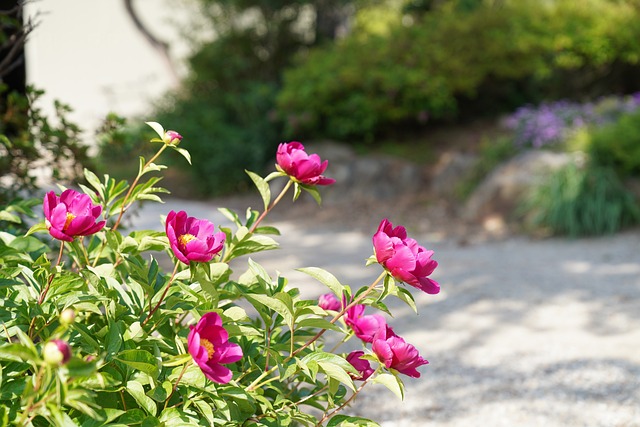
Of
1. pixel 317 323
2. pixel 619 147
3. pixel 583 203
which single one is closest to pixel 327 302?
pixel 317 323

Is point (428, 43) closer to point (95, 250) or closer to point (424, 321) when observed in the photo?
point (424, 321)

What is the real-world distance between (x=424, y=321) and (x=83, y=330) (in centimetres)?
274

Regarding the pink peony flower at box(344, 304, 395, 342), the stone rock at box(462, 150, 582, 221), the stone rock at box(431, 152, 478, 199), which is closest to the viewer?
the pink peony flower at box(344, 304, 395, 342)

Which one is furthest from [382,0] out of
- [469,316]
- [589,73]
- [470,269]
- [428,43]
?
[469,316]

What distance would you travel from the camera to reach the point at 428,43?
7.78m

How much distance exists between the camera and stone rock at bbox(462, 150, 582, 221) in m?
6.21

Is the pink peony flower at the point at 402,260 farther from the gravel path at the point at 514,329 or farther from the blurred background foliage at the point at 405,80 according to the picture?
the blurred background foliage at the point at 405,80

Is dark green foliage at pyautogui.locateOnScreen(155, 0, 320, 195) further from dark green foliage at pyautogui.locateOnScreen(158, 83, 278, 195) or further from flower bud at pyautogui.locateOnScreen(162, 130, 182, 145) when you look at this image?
flower bud at pyautogui.locateOnScreen(162, 130, 182, 145)

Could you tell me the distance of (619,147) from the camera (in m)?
5.87

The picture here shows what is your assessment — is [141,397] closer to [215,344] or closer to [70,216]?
[215,344]

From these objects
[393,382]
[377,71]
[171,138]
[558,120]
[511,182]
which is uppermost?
[377,71]

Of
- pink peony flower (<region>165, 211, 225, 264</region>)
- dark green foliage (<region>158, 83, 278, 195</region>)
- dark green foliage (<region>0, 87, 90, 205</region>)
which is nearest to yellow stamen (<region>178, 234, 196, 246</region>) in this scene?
pink peony flower (<region>165, 211, 225, 264</region>)

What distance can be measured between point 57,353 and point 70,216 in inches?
17.8

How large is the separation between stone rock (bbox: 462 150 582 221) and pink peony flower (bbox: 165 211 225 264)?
205 inches
